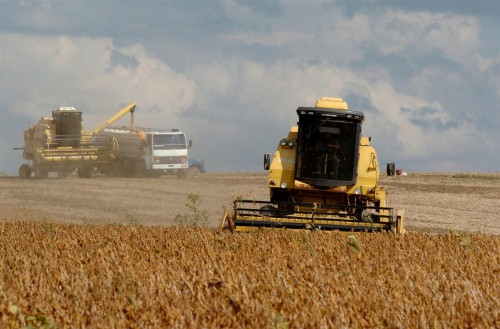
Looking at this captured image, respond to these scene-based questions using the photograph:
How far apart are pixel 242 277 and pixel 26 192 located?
29.8 meters

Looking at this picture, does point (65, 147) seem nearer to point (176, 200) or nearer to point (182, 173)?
point (182, 173)

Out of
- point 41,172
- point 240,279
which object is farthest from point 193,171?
point 240,279

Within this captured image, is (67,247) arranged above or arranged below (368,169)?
below

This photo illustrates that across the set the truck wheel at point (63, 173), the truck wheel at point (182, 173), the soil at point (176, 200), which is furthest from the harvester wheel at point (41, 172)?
the truck wheel at point (182, 173)

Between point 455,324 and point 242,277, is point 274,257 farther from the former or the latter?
point 455,324

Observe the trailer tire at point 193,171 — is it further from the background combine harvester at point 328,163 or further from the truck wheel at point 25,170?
the background combine harvester at point 328,163

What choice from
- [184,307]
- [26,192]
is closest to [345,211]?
[184,307]

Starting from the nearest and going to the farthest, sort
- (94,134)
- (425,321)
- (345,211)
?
(425,321), (345,211), (94,134)

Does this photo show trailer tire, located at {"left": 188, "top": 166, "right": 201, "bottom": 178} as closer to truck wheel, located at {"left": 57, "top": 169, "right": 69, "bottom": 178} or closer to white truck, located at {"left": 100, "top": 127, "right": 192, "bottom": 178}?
white truck, located at {"left": 100, "top": 127, "right": 192, "bottom": 178}

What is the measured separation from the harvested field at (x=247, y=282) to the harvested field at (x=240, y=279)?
0.05 ft

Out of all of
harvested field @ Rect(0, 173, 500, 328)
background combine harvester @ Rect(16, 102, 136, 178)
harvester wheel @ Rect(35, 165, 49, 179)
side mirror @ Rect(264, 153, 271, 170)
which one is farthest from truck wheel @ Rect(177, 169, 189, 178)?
harvested field @ Rect(0, 173, 500, 328)

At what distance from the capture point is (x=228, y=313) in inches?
242

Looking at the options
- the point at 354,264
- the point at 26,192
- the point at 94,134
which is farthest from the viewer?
the point at 94,134

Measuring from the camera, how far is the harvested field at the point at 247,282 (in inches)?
250
